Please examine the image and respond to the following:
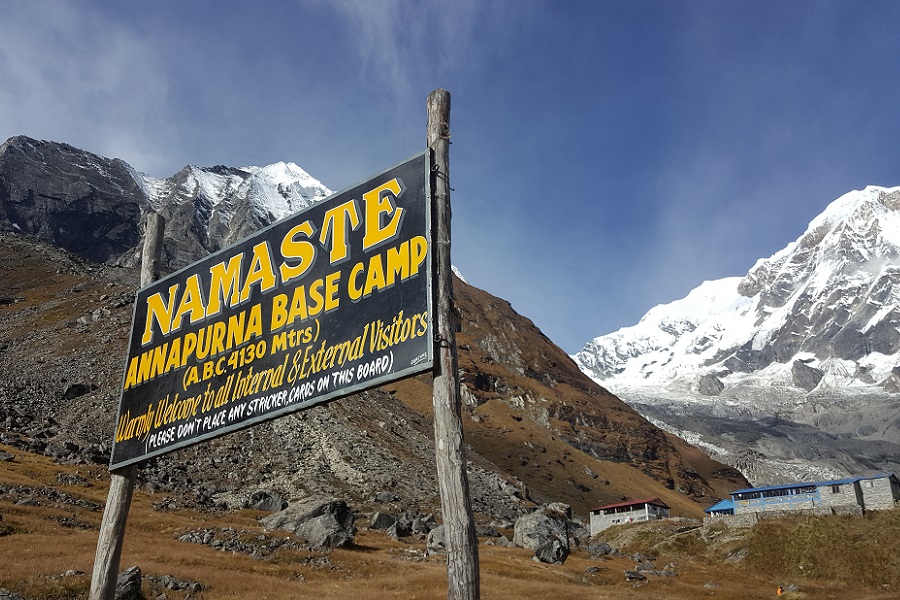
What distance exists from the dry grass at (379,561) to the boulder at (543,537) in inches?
43.3

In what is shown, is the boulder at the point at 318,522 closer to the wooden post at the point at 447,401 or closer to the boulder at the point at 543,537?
the boulder at the point at 543,537

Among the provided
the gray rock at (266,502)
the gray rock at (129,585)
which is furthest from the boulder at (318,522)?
the gray rock at (129,585)

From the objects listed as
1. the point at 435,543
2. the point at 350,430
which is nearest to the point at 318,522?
the point at 435,543

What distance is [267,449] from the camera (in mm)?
71250

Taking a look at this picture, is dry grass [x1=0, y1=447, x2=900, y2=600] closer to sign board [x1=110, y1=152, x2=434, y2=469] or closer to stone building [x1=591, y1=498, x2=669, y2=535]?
sign board [x1=110, y1=152, x2=434, y2=469]

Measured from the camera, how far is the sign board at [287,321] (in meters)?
8.68

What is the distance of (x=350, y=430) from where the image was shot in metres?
81.6

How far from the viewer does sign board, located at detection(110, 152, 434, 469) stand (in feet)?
28.5

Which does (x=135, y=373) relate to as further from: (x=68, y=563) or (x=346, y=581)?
(x=346, y=581)

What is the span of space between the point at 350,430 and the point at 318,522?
3539cm

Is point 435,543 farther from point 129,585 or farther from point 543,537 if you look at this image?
point 129,585

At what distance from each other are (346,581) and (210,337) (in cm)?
2733

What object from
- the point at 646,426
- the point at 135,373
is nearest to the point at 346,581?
the point at 135,373

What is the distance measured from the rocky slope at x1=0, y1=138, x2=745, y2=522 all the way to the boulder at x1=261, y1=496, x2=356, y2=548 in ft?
29.6
